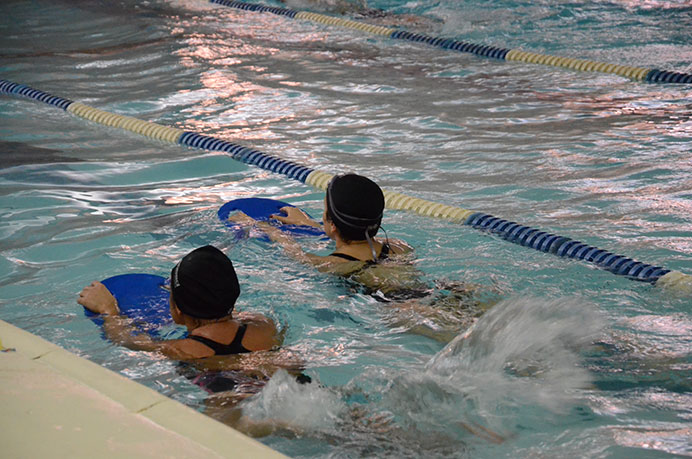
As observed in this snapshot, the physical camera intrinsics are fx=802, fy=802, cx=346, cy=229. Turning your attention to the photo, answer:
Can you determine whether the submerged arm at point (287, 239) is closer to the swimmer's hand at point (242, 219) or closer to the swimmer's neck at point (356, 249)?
the swimmer's hand at point (242, 219)

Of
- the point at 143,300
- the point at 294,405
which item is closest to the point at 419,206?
the point at 143,300

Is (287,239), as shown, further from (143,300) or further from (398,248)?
(143,300)

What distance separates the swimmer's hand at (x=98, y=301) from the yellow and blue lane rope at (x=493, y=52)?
6323mm

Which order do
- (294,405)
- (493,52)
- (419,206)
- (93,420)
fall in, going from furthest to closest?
(493,52) < (419,206) < (294,405) < (93,420)

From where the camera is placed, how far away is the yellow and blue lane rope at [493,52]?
8.05 m

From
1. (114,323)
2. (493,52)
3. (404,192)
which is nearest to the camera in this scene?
(114,323)

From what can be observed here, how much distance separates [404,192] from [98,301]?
2.53 meters

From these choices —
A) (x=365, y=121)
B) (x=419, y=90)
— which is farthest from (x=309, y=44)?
(x=365, y=121)

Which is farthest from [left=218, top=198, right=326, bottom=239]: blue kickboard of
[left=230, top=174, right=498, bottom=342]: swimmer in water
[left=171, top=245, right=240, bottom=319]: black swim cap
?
[left=171, top=245, right=240, bottom=319]: black swim cap

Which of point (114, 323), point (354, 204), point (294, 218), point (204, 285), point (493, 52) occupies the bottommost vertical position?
point (114, 323)

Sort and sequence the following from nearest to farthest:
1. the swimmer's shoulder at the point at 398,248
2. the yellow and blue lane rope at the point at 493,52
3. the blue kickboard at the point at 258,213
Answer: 1. the swimmer's shoulder at the point at 398,248
2. the blue kickboard at the point at 258,213
3. the yellow and blue lane rope at the point at 493,52

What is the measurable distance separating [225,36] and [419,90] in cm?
351

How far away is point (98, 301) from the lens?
352 cm

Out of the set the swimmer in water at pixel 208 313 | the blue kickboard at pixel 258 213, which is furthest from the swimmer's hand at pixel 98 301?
the blue kickboard at pixel 258 213
